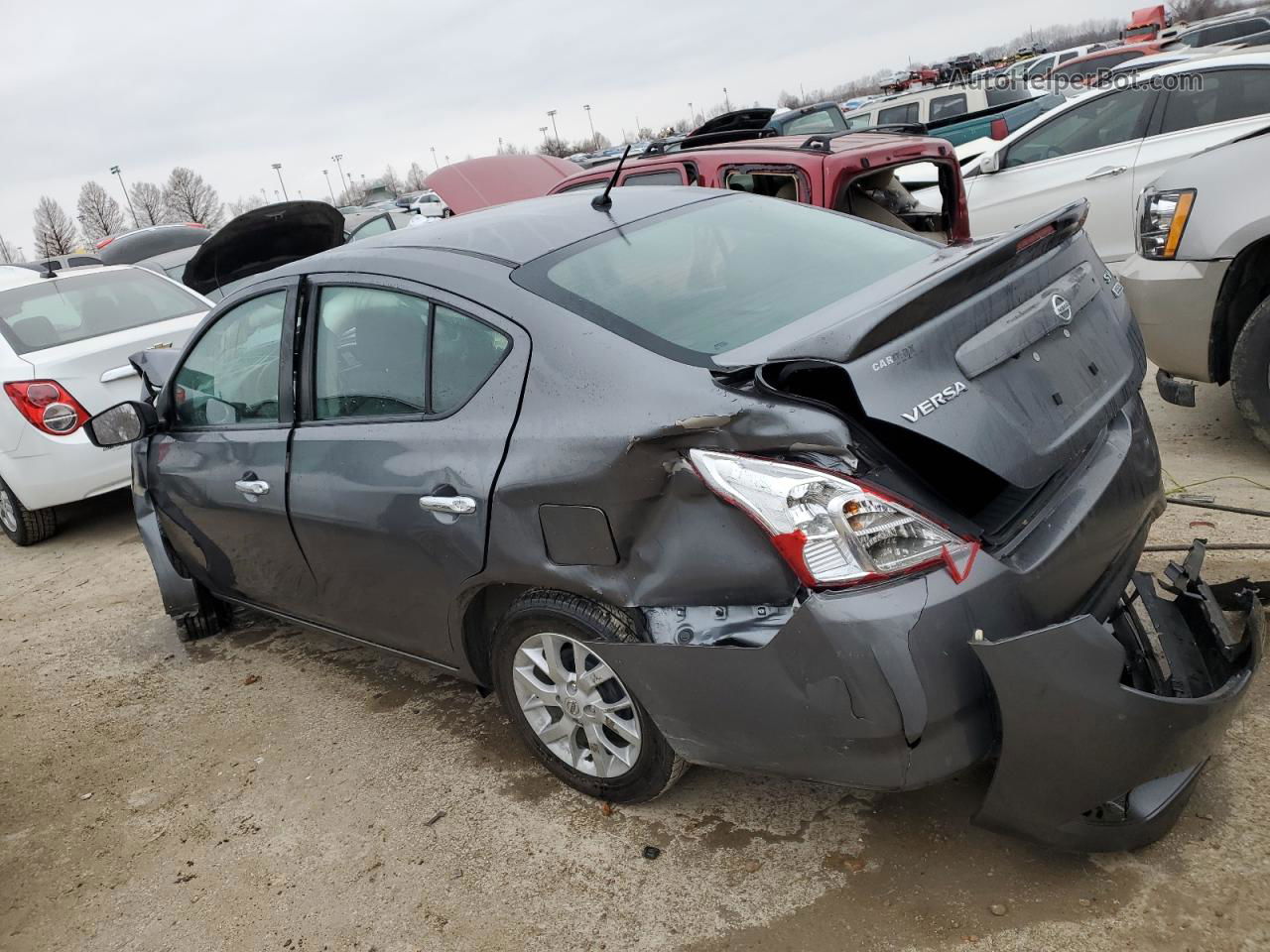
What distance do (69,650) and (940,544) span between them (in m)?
4.32

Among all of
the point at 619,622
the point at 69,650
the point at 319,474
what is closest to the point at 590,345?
the point at 619,622

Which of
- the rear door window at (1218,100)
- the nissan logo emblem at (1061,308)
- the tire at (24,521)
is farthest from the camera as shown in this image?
the tire at (24,521)

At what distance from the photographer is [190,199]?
248ft

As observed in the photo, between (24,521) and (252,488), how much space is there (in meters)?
3.79

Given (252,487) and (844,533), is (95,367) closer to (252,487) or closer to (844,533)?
(252,487)

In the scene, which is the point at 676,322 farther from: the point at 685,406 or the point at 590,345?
the point at 685,406

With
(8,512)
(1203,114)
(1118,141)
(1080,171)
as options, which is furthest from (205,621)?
(1203,114)

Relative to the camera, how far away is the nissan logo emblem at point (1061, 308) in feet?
8.05

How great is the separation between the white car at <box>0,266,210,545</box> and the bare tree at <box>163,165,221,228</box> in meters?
73.4

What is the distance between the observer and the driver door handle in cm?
349

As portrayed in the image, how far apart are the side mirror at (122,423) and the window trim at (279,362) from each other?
6cm

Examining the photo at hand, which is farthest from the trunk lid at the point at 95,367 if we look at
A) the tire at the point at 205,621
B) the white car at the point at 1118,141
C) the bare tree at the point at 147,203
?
the bare tree at the point at 147,203

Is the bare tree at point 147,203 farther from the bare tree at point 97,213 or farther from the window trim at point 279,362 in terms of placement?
the window trim at point 279,362

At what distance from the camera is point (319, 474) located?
3.22 metres
